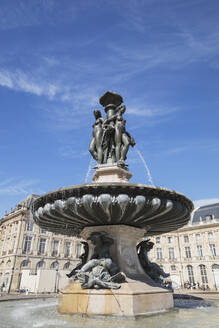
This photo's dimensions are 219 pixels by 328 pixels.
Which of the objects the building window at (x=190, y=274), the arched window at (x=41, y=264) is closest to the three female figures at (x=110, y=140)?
the arched window at (x=41, y=264)

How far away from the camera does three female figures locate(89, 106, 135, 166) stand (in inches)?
330

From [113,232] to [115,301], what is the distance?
178cm

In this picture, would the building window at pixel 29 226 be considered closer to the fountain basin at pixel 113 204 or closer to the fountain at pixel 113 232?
the fountain at pixel 113 232

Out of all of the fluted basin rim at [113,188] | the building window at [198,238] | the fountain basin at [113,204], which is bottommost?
the fountain basin at [113,204]

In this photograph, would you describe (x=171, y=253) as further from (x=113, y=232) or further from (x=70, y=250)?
(x=113, y=232)

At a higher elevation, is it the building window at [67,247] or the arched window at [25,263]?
the building window at [67,247]

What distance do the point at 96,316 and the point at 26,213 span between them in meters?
40.3

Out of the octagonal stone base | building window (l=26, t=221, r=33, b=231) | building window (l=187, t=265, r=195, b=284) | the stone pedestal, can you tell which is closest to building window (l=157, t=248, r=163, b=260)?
building window (l=187, t=265, r=195, b=284)

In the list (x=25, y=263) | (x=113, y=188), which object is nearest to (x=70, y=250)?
(x=25, y=263)

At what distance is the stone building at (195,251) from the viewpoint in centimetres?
4291

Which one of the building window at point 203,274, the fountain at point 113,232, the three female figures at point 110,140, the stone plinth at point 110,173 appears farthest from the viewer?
the building window at point 203,274

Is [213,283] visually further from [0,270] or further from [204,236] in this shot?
[0,270]

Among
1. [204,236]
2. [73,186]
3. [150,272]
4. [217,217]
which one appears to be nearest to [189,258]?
[204,236]

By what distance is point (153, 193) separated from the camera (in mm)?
5660
